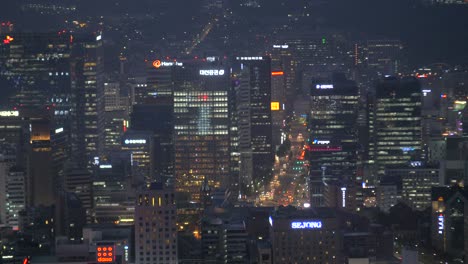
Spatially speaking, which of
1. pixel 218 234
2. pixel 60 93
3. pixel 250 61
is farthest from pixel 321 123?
pixel 218 234

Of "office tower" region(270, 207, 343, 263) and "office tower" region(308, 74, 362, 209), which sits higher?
"office tower" region(308, 74, 362, 209)

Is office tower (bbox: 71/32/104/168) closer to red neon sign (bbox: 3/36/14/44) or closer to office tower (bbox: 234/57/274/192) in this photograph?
red neon sign (bbox: 3/36/14/44)

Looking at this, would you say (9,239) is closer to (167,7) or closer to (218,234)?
(218,234)

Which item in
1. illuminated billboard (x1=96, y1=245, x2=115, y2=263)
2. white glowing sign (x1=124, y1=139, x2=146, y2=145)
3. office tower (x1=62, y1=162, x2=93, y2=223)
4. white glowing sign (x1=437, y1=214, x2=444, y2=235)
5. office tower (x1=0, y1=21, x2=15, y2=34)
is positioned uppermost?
office tower (x1=0, y1=21, x2=15, y2=34)

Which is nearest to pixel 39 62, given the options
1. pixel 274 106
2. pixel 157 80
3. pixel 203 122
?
pixel 157 80

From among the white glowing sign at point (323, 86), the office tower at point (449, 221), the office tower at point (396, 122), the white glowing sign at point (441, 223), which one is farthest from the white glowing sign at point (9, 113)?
the white glowing sign at point (441, 223)

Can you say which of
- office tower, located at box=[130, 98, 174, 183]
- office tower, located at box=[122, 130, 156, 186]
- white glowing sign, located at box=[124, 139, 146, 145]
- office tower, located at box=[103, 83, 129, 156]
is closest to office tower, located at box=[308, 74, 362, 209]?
office tower, located at box=[130, 98, 174, 183]
